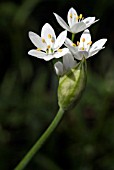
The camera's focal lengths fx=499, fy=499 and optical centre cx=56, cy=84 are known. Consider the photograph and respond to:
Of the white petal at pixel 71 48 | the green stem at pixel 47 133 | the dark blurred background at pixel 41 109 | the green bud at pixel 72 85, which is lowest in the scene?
the dark blurred background at pixel 41 109

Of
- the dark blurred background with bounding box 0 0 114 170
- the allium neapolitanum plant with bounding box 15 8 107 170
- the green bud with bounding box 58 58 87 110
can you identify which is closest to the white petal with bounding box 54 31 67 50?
the allium neapolitanum plant with bounding box 15 8 107 170

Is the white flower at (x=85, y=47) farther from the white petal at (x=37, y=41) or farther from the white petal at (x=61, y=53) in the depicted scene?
the white petal at (x=37, y=41)

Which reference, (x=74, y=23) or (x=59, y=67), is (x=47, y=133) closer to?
(x=59, y=67)

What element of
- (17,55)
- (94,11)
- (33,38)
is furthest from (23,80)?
(33,38)

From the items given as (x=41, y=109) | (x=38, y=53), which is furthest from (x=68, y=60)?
(x=41, y=109)

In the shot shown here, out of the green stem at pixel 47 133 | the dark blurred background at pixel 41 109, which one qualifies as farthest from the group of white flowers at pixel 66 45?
the dark blurred background at pixel 41 109
